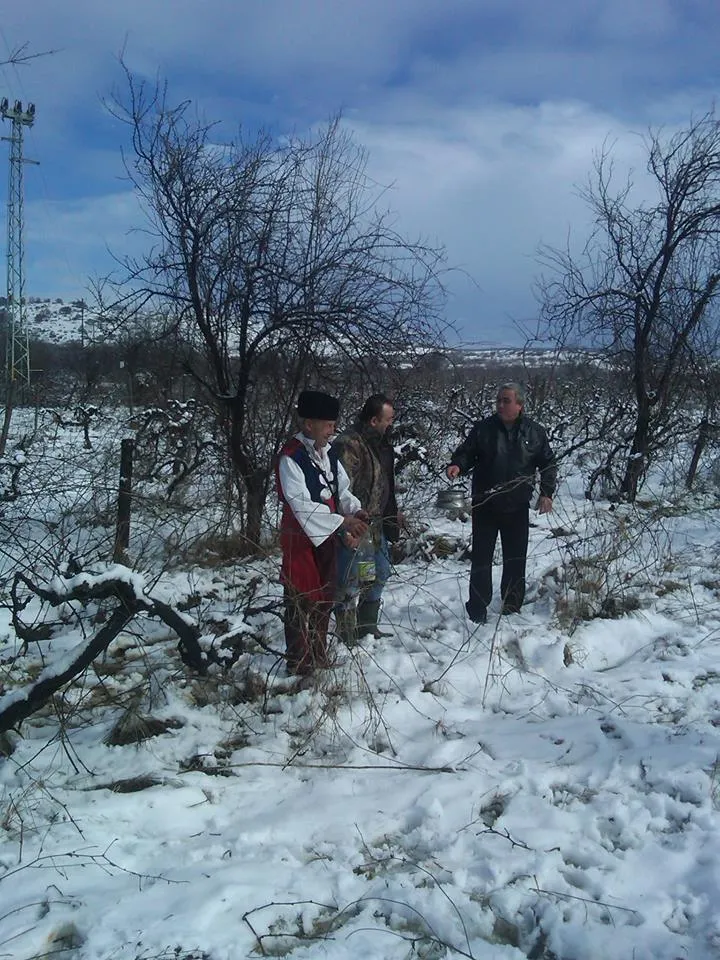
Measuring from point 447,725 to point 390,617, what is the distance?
1.48 meters

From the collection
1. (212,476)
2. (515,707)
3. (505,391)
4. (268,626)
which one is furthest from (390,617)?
(212,476)

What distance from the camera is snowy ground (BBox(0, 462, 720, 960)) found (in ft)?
7.36

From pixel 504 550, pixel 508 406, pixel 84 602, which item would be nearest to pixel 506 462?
pixel 508 406

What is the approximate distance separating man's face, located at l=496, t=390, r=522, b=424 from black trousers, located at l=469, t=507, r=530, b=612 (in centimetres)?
64

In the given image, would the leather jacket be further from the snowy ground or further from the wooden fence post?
the wooden fence post

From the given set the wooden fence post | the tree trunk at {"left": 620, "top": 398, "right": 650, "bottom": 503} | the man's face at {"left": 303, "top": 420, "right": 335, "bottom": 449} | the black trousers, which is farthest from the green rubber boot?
the tree trunk at {"left": 620, "top": 398, "right": 650, "bottom": 503}

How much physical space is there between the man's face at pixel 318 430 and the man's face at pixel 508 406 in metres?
1.53

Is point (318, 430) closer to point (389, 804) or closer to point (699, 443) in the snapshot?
point (389, 804)

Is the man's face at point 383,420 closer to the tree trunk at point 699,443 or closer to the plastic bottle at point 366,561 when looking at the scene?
the plastic bottle at point 366,561

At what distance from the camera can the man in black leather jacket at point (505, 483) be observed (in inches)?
188

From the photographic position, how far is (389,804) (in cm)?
292

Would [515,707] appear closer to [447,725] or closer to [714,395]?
[447,725]

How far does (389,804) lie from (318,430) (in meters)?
1.85

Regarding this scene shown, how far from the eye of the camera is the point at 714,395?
29.9 ft
